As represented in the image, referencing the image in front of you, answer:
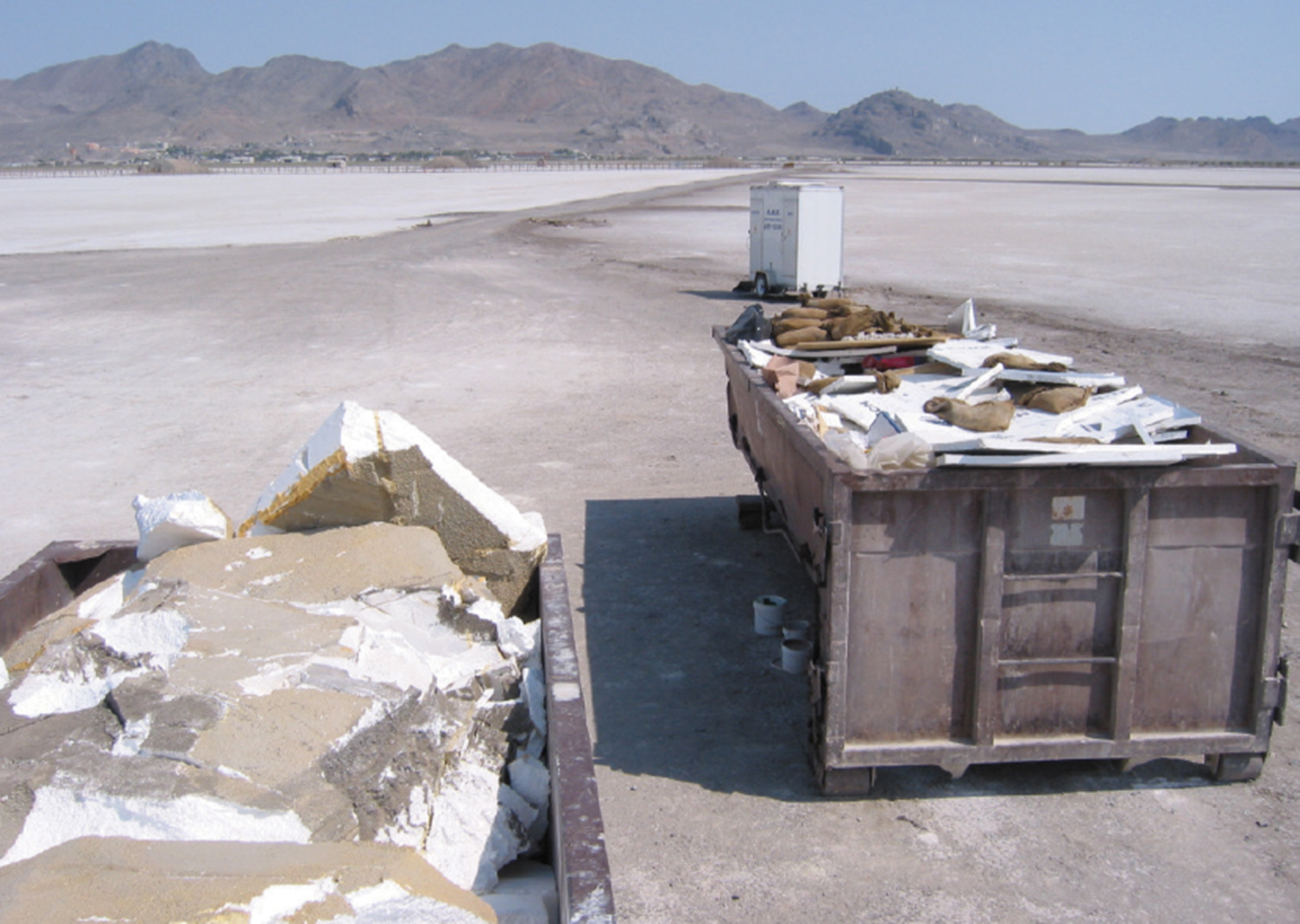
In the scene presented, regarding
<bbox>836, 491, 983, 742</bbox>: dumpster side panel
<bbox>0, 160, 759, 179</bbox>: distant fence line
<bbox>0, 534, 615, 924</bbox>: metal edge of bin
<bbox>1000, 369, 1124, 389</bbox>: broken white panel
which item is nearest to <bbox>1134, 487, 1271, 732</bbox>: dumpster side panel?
<bbox>836, 491, 983, 742</bbox>: dumpster side panel

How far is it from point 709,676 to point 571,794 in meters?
2.82

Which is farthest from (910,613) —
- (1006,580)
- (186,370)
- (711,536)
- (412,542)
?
(186,370)

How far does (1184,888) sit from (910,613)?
1.30 meters

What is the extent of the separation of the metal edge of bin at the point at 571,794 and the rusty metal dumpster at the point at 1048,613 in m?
1.12

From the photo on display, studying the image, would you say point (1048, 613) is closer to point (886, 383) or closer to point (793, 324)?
point (886, 383)

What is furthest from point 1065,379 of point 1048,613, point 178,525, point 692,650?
point 178,525

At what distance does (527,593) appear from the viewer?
4746 mm

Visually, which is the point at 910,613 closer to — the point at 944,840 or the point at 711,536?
the point at 944,840

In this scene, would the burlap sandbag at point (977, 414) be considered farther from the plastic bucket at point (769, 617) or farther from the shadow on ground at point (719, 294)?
the shadow on ground at point (719, 294)

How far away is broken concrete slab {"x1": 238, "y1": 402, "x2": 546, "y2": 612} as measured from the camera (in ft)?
14.4

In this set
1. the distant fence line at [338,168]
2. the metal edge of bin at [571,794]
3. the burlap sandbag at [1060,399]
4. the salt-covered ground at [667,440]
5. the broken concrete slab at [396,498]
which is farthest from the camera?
the distant fence line at [338,168]

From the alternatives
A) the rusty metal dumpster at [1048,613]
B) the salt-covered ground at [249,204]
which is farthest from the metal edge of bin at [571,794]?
the salt-covered ground at [249,204]

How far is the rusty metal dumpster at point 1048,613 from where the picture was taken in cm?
420

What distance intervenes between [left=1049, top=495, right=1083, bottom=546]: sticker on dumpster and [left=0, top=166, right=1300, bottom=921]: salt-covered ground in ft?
3.56
